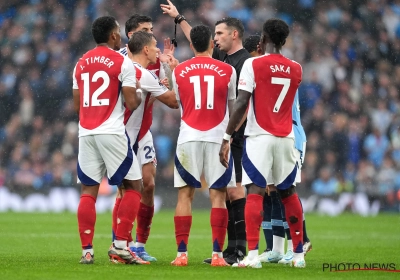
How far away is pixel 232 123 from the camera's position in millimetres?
7941

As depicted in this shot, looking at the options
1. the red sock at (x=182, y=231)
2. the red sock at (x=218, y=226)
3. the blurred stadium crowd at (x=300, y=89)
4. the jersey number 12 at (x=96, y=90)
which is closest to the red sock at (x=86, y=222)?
the red sock at (x=182, y=231)

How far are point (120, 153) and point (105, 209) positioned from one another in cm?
1212

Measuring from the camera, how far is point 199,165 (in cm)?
828

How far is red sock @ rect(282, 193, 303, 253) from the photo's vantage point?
810 centimetres

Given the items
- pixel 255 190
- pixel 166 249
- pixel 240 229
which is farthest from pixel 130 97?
pixel 166 249

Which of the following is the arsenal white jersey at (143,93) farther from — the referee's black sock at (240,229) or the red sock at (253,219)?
the red sock at (253,219)

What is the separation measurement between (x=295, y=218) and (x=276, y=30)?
182 cm

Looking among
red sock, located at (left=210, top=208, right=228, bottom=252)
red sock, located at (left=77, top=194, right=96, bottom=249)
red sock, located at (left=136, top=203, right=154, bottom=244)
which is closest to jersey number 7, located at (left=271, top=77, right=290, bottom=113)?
red sock, located at (left=210, top=208, right=228, bottom=252)

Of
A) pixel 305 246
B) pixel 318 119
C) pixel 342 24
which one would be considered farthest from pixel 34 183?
pixel 305 246

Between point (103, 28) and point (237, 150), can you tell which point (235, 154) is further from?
point (103, 28)

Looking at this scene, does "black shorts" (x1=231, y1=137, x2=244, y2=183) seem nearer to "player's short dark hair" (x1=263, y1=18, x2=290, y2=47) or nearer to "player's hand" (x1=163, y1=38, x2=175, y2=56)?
"player's hand" (x1=163, y1=38, x2=175, y2=56)

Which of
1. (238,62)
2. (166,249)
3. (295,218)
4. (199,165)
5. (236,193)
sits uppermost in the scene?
(238,62)

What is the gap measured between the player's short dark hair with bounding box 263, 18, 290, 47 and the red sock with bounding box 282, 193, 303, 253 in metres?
1.51

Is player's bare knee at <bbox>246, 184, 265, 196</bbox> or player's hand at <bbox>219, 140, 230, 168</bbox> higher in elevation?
player's hand at <bbox>219, 140, 230, 168</bbox>
